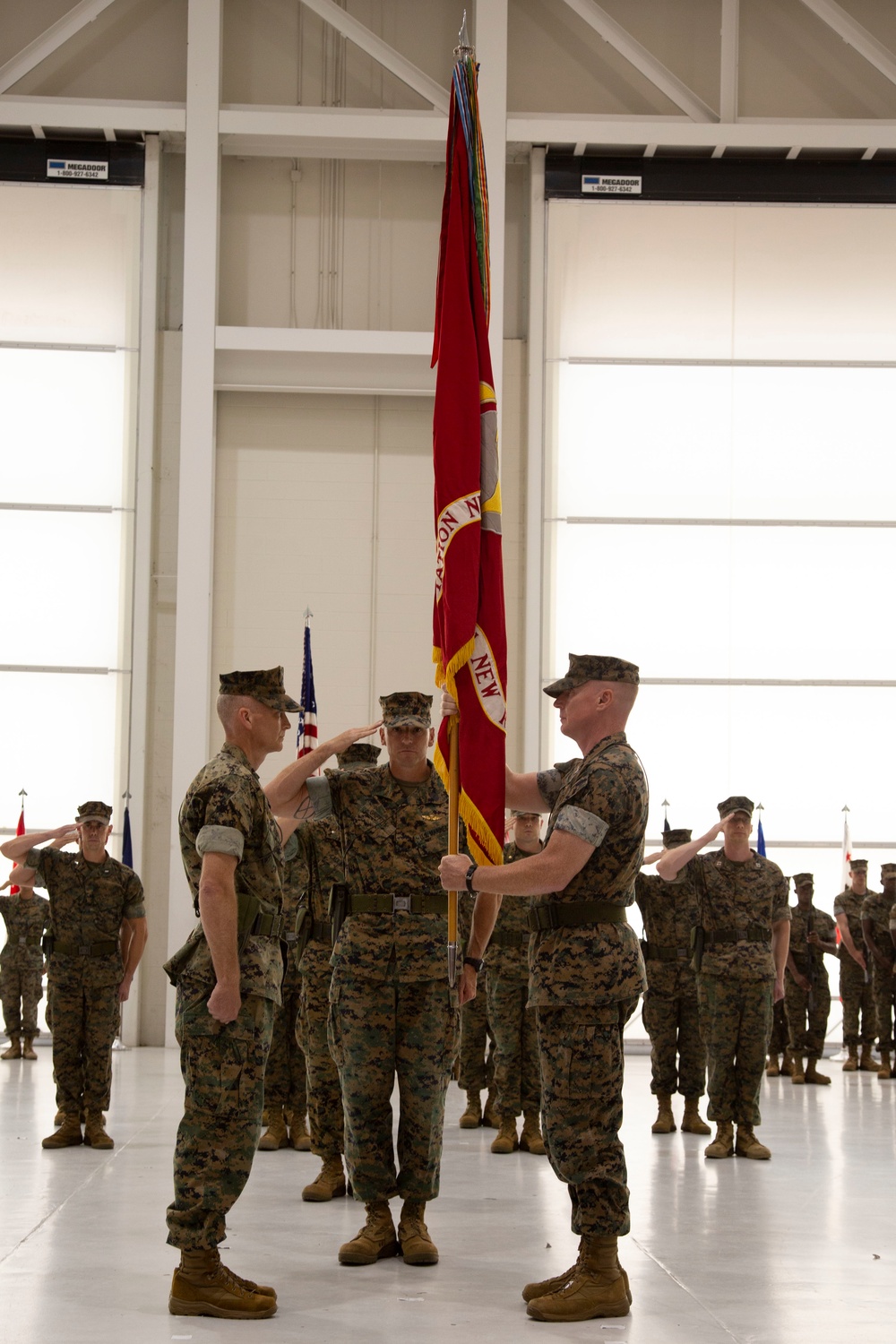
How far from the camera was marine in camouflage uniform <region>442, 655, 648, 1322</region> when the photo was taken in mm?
3818

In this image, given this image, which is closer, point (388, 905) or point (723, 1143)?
point (388, 905)

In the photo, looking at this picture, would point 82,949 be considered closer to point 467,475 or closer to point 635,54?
point 467,475

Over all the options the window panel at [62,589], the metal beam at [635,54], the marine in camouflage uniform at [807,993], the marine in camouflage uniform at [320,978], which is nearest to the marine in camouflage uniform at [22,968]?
the window panel at [62,589]

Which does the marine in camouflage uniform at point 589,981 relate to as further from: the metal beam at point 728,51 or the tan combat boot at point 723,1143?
the metal beam at point 728,51

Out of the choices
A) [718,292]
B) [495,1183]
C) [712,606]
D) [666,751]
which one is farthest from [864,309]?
[495,1183]

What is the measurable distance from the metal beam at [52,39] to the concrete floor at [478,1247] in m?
9.57

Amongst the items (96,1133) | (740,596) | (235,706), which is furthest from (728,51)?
(235,706)

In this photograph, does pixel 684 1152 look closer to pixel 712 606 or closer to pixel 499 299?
pixel 712 606

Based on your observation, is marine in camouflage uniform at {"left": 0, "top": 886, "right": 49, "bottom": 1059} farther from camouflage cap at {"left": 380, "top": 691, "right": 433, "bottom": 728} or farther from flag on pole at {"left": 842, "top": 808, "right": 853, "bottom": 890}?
camouflage cap at {"left": 380, "top": 691, "right": 433, "bottom": 728}

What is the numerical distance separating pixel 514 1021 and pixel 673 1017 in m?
0.91

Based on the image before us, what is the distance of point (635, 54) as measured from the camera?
42.5 feet

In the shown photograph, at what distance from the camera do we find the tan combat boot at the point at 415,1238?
4383 mm

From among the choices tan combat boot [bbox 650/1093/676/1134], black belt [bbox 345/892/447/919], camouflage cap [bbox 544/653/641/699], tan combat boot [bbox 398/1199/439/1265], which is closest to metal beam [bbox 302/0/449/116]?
tan combat boot [bbox 650/1093/676/1134]

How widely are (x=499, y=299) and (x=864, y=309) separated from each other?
363 centimetres
